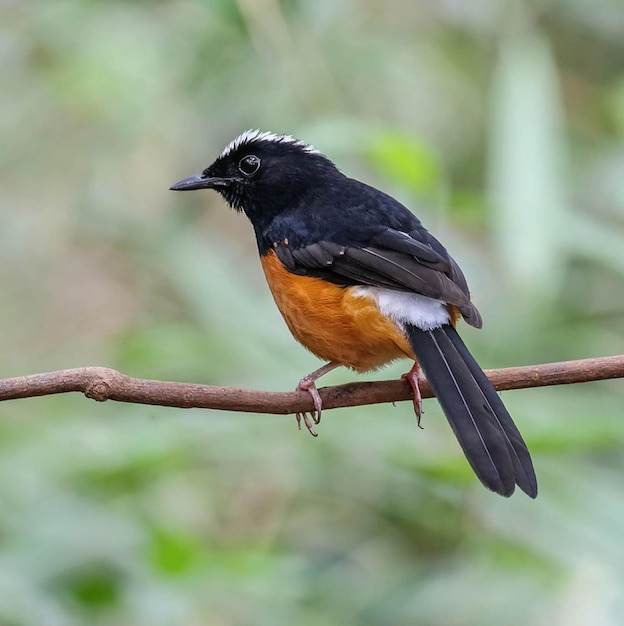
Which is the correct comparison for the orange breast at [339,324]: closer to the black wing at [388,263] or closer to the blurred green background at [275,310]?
the black wing at [388,263]

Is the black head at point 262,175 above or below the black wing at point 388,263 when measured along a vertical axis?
above

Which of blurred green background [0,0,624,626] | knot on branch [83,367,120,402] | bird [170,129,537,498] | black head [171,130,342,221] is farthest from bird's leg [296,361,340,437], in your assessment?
black head [171,130,342,221]

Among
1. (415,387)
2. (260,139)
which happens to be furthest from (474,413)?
(260,139)

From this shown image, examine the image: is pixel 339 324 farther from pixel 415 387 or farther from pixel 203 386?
pixel 203 386

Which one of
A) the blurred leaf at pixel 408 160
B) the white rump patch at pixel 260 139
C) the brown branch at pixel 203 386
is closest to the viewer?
the brown branch at pixel 203 386

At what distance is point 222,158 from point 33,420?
4.81ft

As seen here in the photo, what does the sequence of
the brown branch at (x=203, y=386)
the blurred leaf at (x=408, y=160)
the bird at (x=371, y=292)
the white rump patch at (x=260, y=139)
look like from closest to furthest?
the brown branch at (x=203, y=386), the bird at (x=371, y=292), the blurred leaf at (x=408, y=160), the white rump patch at (x=260, y=139)

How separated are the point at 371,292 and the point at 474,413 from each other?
1.95 ft

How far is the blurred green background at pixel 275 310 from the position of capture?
3.54 metres

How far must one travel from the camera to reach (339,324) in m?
3.38

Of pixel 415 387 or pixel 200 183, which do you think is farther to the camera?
pixel 200 183

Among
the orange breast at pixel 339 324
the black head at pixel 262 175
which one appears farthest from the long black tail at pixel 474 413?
the black head at pixel 262 175

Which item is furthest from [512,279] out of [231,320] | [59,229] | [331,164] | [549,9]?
[59,229]

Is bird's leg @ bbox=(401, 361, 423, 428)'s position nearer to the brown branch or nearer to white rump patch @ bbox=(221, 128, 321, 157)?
the brown branch
